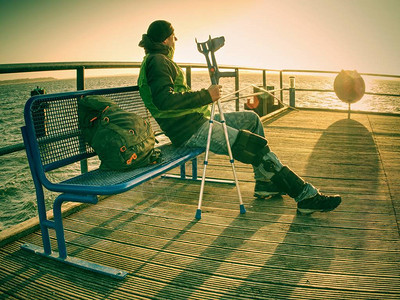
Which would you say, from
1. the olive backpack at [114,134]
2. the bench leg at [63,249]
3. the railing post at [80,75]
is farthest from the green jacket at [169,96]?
the bench leg at [63,249]

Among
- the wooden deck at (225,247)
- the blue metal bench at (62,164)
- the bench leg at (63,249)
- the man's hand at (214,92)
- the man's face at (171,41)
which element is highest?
the man's face at (171,41)

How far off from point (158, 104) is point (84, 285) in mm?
1300

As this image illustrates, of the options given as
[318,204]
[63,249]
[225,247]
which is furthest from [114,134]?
[318,204]

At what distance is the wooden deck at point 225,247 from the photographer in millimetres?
1954

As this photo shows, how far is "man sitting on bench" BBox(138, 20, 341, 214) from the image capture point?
105 inches

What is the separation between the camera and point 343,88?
9195 mm

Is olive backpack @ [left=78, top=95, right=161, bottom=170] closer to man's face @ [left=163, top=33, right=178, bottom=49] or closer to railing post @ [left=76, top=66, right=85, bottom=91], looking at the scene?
railing post @ [left=76, top=66, right=85, bottom=91]

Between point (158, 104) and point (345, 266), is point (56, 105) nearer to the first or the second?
point (158, 104)

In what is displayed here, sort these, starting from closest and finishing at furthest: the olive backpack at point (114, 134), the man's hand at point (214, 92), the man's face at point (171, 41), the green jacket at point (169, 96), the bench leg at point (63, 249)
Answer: the bench leg at point (63, 249) → the olive backpack at point (114, 134) → the green jacket at point (169, 96) → the man's hand at point (214, 92) → the man's face at point (171, 41)

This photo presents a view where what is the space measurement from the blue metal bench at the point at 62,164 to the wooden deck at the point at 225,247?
14cm

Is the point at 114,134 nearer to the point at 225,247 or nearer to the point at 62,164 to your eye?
the point at 62,164

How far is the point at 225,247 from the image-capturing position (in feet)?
7.86

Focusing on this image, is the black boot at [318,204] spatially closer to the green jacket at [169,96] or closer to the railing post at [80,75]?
the green jacket at [169,96]

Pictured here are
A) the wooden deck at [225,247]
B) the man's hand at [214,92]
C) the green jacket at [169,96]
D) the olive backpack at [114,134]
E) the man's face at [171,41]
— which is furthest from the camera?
the man's face at [171,41]
